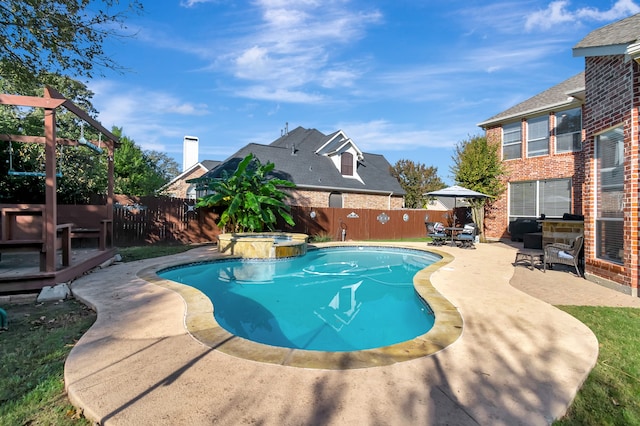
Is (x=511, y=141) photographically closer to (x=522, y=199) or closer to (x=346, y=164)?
(x=522, y=199)

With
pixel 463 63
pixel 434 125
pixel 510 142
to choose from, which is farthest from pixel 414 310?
pixel 434 125

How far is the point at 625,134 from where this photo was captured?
5.91m

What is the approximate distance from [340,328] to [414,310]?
1493mm

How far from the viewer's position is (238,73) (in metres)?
16.1

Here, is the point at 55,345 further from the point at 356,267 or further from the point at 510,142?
the point at 510,142

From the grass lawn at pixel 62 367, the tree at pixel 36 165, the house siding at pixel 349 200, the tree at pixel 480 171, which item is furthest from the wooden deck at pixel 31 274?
the tree at pixel 480 171

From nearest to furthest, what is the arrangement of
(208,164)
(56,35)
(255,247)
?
(56,35), (255,247), (208,164)

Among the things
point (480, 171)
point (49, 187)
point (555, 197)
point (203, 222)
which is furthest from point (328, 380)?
point (555, 197)

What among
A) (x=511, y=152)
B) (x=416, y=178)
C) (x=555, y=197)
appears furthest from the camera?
(x=416, y=178)

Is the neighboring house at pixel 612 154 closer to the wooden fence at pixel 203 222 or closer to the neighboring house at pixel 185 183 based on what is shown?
the wooden fence at pixel 203 222

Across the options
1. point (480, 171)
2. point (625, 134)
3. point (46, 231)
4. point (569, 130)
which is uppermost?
point (569, 130)

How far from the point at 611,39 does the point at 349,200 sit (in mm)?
15918

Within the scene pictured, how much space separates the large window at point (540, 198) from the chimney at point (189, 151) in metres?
24.1

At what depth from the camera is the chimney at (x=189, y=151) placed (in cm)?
2811
